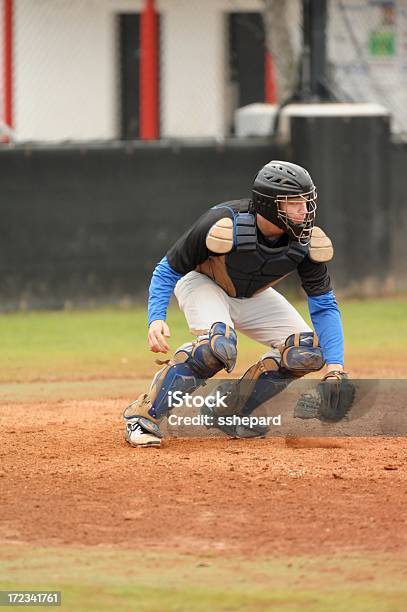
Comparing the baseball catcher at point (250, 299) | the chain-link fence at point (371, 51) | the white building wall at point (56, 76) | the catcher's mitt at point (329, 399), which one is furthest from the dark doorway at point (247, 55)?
the catcher's mitt at point (329, 399)

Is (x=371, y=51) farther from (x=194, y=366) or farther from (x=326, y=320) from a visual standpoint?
(x=194, y=366)

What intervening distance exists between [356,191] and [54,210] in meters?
2.96

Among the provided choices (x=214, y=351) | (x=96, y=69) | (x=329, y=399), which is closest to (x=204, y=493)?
(x=214, y=351)

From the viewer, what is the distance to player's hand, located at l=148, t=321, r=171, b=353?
615 cm

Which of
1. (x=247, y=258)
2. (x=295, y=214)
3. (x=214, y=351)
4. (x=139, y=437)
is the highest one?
(x=295, y=214)

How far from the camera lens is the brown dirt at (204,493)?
16.4 ft

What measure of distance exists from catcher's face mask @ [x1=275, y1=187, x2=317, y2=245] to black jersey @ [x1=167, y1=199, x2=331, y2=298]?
6.7 inches

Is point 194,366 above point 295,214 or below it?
below

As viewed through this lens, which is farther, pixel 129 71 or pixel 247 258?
pixel 129 71

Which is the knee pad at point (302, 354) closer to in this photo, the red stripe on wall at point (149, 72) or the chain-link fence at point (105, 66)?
the chain-link fence at point (105, 66)

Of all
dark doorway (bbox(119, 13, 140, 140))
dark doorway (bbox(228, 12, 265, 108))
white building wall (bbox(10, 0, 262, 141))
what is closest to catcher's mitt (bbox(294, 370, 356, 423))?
white building wall (bbox(10, 0, 262, 141))

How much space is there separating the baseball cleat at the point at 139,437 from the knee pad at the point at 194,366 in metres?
0.09

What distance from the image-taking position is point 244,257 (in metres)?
6.44

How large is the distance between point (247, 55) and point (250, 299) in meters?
14.6
